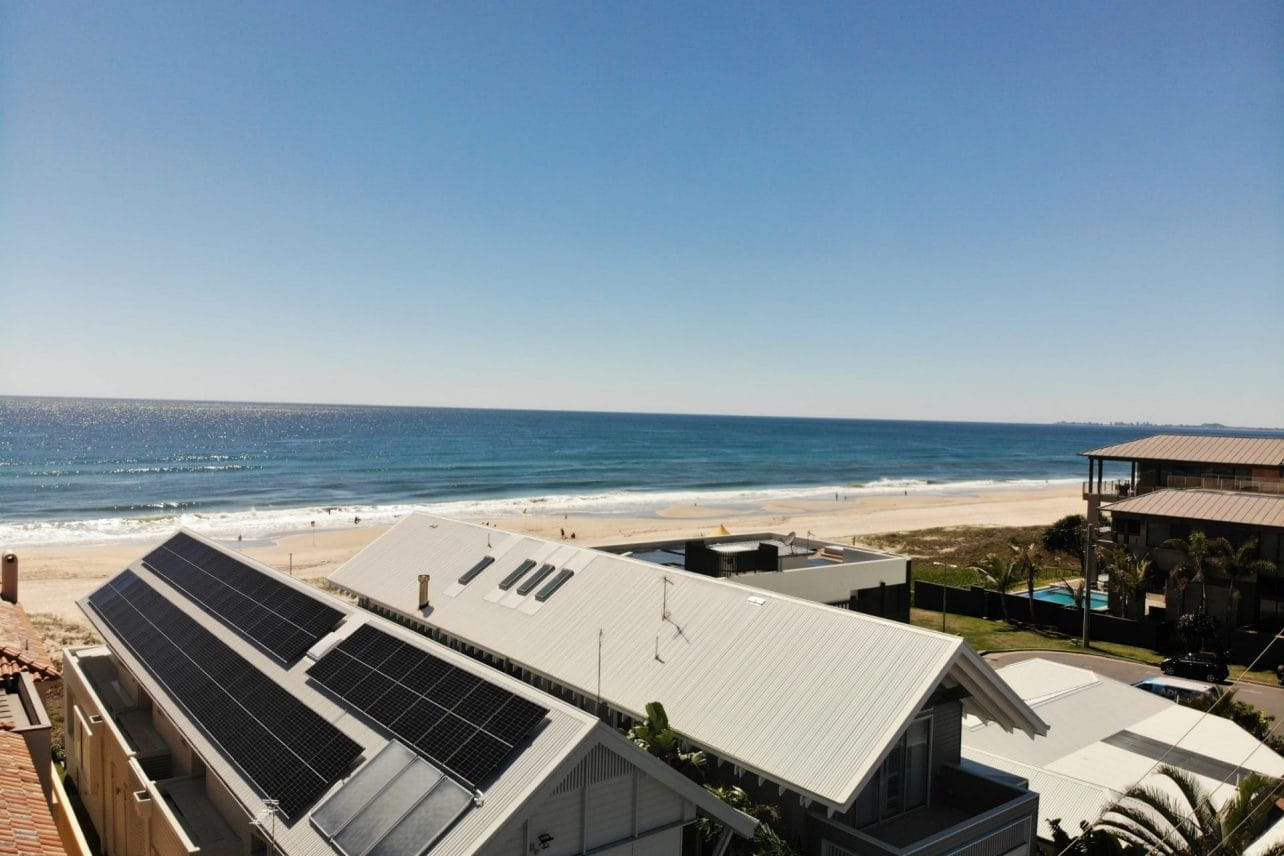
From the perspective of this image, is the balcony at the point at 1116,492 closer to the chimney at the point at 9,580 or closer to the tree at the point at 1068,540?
the tree at the point at 1068,540

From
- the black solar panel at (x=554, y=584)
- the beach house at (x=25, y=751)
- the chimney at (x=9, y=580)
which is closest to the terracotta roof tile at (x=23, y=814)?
the beach house at (x=25, y=751)

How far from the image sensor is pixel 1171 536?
37344 mm

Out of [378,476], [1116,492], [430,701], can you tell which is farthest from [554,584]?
[378,476]

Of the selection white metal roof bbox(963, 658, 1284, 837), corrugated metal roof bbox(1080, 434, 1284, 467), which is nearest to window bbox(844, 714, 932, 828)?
white metal roof bbox(963, 658, 1284, 837)

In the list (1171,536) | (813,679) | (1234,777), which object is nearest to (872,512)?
(1171,536)

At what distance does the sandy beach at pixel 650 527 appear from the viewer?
1919 inches

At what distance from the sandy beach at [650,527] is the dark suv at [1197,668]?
23.8 meters

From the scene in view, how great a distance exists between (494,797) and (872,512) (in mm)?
84291

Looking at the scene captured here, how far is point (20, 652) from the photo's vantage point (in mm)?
12656

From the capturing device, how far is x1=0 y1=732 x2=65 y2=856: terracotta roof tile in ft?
23.6

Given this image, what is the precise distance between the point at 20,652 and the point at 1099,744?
2218 centimetres

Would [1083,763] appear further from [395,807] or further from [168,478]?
[168,478]

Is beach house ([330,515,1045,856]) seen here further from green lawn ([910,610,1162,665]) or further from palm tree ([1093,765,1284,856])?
green lawn ([910,610,1162,665])

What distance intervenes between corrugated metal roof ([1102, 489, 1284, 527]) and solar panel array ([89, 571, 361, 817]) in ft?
125
